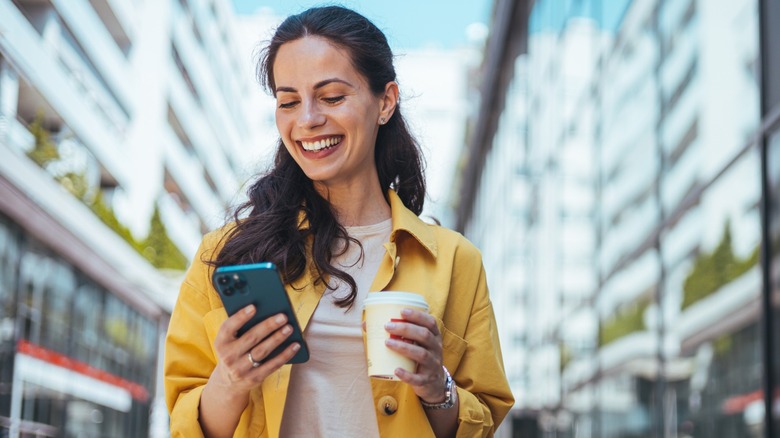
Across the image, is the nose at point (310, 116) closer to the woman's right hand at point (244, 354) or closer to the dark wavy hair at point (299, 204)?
the dark wavy hair at point (299, 204)

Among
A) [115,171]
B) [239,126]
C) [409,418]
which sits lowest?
[409,418]

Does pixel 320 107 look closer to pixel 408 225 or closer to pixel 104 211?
pixel 408 225

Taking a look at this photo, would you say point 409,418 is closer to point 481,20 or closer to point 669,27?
point 669,27

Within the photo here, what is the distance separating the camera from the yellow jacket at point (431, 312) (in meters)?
2.12

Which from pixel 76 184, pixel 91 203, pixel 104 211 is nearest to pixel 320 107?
pixel 76 184

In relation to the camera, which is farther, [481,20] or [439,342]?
[481,20]

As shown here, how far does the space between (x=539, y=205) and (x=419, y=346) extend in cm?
1341

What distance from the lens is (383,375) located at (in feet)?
6.32

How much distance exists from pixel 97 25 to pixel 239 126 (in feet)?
101

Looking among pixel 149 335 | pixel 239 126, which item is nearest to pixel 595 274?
pixel 149 335

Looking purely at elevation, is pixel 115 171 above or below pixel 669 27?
above

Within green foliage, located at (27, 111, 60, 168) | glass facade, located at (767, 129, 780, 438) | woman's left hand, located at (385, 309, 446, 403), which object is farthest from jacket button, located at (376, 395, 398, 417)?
green foliage, located at (27, 111, 60, 168)

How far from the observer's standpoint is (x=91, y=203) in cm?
1909

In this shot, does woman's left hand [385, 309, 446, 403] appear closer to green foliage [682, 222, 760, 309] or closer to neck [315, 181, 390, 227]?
neck [315, 181, 390, 227]
